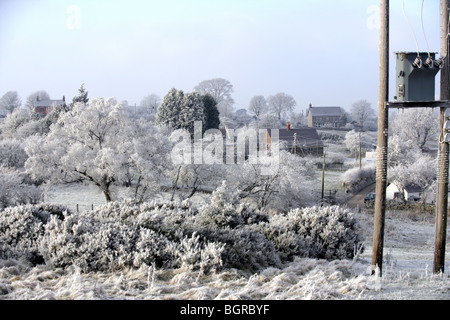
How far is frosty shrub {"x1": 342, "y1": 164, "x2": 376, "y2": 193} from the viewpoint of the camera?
142 ft

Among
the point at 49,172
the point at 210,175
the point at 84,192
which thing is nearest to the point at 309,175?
the point at 210,175

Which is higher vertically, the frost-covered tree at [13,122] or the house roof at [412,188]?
the frost-covered tree at [13,122]

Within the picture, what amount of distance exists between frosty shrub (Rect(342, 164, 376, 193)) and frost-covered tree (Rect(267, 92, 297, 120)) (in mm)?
29388

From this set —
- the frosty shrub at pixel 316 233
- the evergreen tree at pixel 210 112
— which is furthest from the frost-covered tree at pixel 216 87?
the frosty shrub at pixel 316 233

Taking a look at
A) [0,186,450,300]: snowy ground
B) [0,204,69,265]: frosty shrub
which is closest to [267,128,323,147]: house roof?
[0,204,69,265]: frosty shrub

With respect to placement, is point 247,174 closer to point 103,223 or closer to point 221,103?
point 103,223

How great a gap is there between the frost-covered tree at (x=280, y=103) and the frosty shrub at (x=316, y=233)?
63098 mm

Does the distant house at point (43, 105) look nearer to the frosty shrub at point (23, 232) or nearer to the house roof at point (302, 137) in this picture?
the house roof at point (302, 137)

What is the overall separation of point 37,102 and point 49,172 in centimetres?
4651

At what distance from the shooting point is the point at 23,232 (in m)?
8.84

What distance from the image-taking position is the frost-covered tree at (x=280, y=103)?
73.4 m

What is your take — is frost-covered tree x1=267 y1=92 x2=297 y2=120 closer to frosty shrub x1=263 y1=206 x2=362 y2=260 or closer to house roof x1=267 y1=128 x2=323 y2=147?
house roof x1=267 y1=128 x2=323 y2=147

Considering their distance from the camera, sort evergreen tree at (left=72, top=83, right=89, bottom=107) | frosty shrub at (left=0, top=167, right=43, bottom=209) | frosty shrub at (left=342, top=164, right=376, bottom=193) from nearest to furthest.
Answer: frosty shrub at (left=0, top=167, right=43, bottom=209) → frosty shrub at (left=342, top=164, right=376, bottom=193) → evergreen tree at (left=72, top=83, right=89, bottom=107)

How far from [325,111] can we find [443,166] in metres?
73.8
